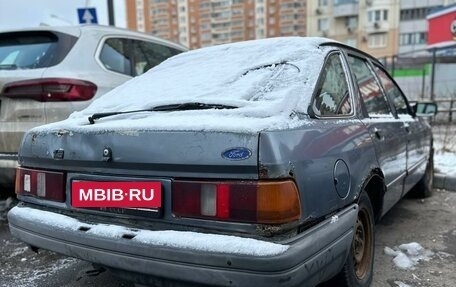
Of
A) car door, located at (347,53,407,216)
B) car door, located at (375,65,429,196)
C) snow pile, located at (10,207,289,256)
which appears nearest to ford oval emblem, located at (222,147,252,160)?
snow pile, located at (10,207,289,256)

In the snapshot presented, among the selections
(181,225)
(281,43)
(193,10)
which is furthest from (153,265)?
(193,10)

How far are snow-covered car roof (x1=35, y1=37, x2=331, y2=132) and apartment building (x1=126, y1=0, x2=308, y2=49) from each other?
83.5m

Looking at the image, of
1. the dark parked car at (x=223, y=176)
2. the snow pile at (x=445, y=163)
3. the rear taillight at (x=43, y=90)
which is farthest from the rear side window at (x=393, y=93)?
the rear taillight at (x=43, y=90)

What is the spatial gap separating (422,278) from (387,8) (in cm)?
5599

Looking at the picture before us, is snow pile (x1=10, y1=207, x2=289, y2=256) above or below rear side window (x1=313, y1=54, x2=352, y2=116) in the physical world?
below

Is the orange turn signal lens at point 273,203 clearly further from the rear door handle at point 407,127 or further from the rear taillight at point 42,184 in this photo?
the rear door handle at point 407,127

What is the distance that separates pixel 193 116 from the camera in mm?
2268

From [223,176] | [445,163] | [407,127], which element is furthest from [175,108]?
[445,163]

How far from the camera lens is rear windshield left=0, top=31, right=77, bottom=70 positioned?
402 centimetres

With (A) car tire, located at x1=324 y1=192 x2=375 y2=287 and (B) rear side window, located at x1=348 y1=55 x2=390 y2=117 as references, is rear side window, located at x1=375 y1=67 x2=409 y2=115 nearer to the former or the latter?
(B) rear side window, located at x1=348 y1=55 x2=390 y2=117

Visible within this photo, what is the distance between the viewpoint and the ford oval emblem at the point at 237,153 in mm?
1920

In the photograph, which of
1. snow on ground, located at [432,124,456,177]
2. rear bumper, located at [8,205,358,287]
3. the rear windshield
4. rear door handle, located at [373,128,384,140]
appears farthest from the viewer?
snow on ground, located at [432,124,456,177]

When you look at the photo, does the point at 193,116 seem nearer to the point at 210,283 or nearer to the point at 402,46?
the point at 210,283

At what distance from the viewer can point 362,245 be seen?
2.78m
